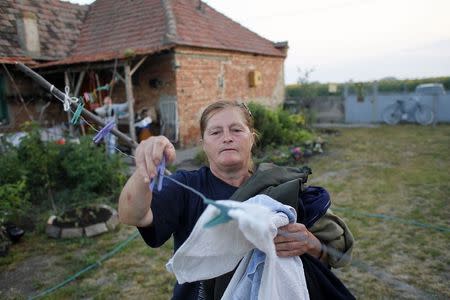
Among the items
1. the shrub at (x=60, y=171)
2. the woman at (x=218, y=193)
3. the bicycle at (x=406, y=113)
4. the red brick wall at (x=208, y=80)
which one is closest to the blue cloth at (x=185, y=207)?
the woman at (x=218, y=193)

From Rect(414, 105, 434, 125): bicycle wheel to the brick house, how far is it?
7333mm

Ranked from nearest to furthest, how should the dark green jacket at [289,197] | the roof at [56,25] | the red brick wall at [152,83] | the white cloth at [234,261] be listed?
the white cloth at [234,261] < the dark green jacket at [289,197] < the red brick wall at [152,83] < the roof at [56,25]

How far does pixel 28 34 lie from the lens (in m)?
9.39

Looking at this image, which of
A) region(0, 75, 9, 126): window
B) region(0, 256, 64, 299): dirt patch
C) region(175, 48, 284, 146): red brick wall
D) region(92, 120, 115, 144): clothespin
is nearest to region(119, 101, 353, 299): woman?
region(92, 120, 115, 144): clothespin

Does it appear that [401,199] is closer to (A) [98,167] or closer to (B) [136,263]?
(B) [136,263]

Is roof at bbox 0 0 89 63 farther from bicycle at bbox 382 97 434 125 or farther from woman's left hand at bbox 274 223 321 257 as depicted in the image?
bicycle at bbox 382 97 434 125

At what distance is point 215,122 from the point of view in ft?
5.79

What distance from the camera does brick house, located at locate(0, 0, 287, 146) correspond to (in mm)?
9672

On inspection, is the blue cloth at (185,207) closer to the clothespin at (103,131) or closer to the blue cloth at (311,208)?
the blue cloth at (311,208)

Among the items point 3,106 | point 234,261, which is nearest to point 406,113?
point 3,106

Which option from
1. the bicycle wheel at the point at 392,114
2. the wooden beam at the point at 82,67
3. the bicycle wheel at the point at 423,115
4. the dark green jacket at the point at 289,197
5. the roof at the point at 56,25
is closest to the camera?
the dark green jacket at the point at 289,197

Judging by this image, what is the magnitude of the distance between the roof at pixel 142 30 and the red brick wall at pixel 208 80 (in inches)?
14.1

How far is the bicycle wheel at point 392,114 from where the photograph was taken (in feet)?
52.0

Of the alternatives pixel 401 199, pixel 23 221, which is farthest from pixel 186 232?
pixel 401 199
